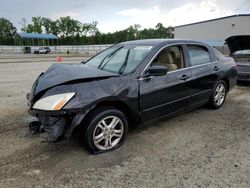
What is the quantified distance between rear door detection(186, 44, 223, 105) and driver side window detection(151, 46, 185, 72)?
0.23 metres

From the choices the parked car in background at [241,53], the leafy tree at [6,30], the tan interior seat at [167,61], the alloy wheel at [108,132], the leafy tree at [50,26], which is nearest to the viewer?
the alloy wheel at [108,132]

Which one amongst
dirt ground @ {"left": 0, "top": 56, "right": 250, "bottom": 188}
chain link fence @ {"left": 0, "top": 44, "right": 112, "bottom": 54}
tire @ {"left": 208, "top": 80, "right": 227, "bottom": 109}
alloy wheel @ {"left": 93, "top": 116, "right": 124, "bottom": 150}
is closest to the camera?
dirt ground @ {"left": 0, "top": 56, "right": 250, "bottom": 188}

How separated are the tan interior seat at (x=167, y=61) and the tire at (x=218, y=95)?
143cm

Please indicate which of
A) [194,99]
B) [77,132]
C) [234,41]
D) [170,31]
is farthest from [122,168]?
[170,31]

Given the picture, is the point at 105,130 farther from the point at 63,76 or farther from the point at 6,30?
the point at 6,30

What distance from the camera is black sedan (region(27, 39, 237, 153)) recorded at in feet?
9.88

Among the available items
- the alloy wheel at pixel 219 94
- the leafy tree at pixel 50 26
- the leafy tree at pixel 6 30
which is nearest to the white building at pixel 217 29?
the alloy wheel at pixel 219 94

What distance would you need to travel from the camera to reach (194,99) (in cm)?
452

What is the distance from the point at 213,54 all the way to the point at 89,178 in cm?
384

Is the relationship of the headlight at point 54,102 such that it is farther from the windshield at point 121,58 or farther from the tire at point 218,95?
the tire at point 218,95

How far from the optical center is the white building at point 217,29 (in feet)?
92.3

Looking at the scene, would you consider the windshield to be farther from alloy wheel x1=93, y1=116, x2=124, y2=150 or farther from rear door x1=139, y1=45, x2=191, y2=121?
alloy wheel x1=93, y1=116, x2=124, y2=150

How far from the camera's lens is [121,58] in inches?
160

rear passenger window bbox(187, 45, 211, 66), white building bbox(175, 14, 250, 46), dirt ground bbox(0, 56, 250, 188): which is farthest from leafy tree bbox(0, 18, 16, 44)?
dirt ground bbox(0, 56, 250, 188)
